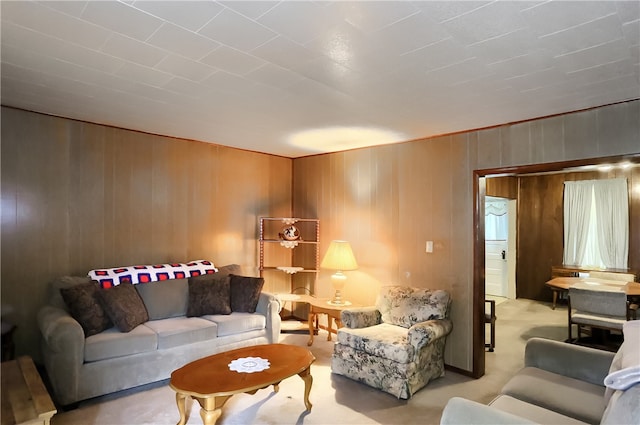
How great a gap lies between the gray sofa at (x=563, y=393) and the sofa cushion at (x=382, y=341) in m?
0.91

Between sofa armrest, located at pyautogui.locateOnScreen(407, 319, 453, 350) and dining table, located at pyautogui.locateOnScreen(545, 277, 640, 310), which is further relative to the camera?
dining table, located at pyautogui.locateOnScreen(545, 277, 640, 310)

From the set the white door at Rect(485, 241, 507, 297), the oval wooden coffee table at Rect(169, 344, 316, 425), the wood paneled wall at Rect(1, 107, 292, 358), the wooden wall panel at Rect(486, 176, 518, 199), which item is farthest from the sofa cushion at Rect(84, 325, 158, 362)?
the white door at Rect(485, 241, 507, 297)

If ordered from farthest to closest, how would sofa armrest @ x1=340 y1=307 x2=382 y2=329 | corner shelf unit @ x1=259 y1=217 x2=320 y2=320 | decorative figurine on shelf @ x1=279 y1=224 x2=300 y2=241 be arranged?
corner shelf unit @ x1=259 y1=217 x2=320 y2=320, decorative figurine on shelf @ x1=279 y1=224 x2=300 y2=241, sofa armrest @ x1=340 y1=307 x2=382 y2=329

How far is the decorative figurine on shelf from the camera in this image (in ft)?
16.7

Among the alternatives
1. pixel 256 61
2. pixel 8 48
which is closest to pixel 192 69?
pixel 256 61

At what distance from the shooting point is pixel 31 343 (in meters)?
3.37

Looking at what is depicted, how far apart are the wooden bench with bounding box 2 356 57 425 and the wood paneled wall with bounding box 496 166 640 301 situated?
663 centimetres

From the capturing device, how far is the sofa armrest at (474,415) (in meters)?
1.64

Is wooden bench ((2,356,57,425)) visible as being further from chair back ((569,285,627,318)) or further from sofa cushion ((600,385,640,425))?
chair back ((569,285,627,318))

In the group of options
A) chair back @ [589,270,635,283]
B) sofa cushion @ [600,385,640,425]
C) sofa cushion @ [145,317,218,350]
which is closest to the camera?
sofa cushion @ [600,385,640,425]

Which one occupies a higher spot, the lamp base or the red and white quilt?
the red and white quilt

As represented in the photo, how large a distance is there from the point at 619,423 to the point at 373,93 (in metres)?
2.27

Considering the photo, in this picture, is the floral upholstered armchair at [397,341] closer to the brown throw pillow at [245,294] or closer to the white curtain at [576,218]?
the brown throw pillow at [245,294]

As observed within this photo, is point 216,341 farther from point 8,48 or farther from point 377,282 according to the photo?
point 8,48
